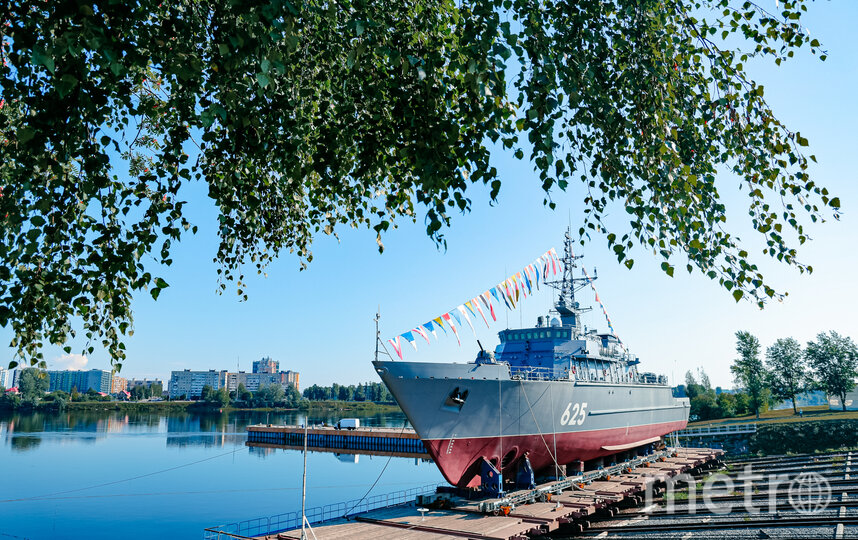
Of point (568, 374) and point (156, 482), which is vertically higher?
point (568, 374)

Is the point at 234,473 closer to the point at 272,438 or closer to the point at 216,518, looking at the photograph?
the point at 272,438

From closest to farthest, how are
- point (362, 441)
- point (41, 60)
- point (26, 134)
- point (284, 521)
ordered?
point (41, 60) → point (26, 134) → point (284, 521) → point (362, 441)

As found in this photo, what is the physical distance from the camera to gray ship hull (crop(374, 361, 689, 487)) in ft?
64.0

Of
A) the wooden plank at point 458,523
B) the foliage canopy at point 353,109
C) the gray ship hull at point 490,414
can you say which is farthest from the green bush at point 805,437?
the foliage canopy at point 353,109

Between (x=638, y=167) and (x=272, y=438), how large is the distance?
196 ft

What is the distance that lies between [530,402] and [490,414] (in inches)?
88.5

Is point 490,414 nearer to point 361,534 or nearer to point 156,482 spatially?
point 361,534

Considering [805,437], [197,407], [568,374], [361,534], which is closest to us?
[361,534]

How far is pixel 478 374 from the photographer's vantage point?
2045cm
